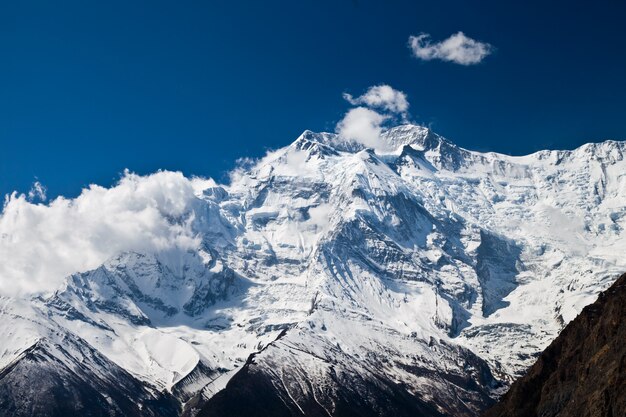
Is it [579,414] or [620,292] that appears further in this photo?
[620,292]

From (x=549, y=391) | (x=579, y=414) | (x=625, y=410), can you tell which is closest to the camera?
(x=625, y=410)

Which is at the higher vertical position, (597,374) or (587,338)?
(587,338)

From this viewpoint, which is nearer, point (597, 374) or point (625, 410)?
point (625, 410)

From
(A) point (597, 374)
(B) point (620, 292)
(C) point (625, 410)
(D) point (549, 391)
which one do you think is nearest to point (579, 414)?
(A) point (597, 374)

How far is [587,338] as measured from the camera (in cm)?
19588

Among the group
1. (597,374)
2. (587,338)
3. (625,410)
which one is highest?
(587,338)

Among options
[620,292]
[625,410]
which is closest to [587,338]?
[620,292]

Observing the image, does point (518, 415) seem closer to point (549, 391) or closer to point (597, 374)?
point (549, 391)

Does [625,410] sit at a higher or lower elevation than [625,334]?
lower

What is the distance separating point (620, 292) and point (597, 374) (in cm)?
3933

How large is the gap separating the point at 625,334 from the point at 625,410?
26239 millimetres

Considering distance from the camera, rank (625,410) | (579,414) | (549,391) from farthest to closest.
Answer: (549,391) → (579,414) → (625,410)

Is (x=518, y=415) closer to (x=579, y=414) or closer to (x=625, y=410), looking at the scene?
(x=579, y=414)

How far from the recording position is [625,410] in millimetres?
138250
